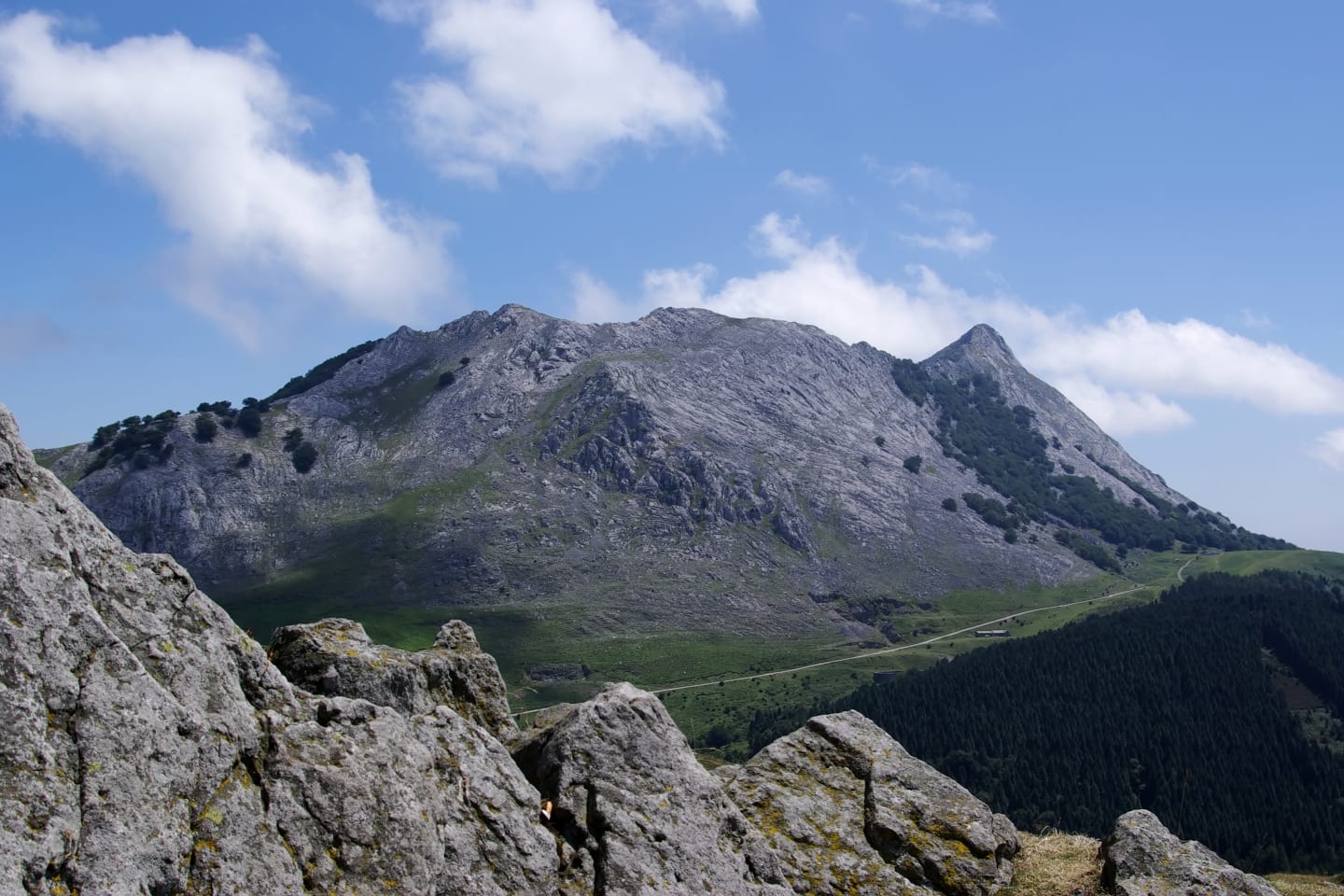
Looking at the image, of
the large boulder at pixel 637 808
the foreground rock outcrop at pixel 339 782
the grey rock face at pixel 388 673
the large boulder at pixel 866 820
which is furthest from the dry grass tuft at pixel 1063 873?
the grey rock face at pixel 388 673

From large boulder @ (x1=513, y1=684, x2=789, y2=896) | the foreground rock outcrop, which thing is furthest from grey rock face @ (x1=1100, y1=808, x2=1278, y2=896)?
large boulder @ (x1=513, y1=684, x2=789, y2=896)

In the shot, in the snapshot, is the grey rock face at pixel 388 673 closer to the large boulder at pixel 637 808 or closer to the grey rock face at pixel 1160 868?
the large boulder at pixel 637 808

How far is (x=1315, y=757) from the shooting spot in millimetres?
198000

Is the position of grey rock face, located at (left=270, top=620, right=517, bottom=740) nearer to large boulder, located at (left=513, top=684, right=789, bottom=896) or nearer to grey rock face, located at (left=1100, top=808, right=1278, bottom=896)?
large boulder, located at (left=513, top=684, right=789, bottom=896)

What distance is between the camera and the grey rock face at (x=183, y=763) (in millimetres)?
14031

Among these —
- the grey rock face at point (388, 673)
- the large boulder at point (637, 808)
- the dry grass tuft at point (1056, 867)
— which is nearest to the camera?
the large boulder at point (637, 808)

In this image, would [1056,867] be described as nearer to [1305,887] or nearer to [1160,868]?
[1160,868]

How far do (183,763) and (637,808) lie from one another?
9.56 metres

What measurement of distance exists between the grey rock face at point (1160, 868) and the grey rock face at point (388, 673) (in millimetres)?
15831

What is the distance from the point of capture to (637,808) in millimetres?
21328

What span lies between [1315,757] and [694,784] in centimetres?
22565

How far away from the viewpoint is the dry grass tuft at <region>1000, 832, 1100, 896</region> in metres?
24.9

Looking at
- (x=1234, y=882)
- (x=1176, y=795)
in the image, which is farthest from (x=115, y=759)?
(x=1176, y=795)

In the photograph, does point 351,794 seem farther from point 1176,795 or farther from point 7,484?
point 1176,795
